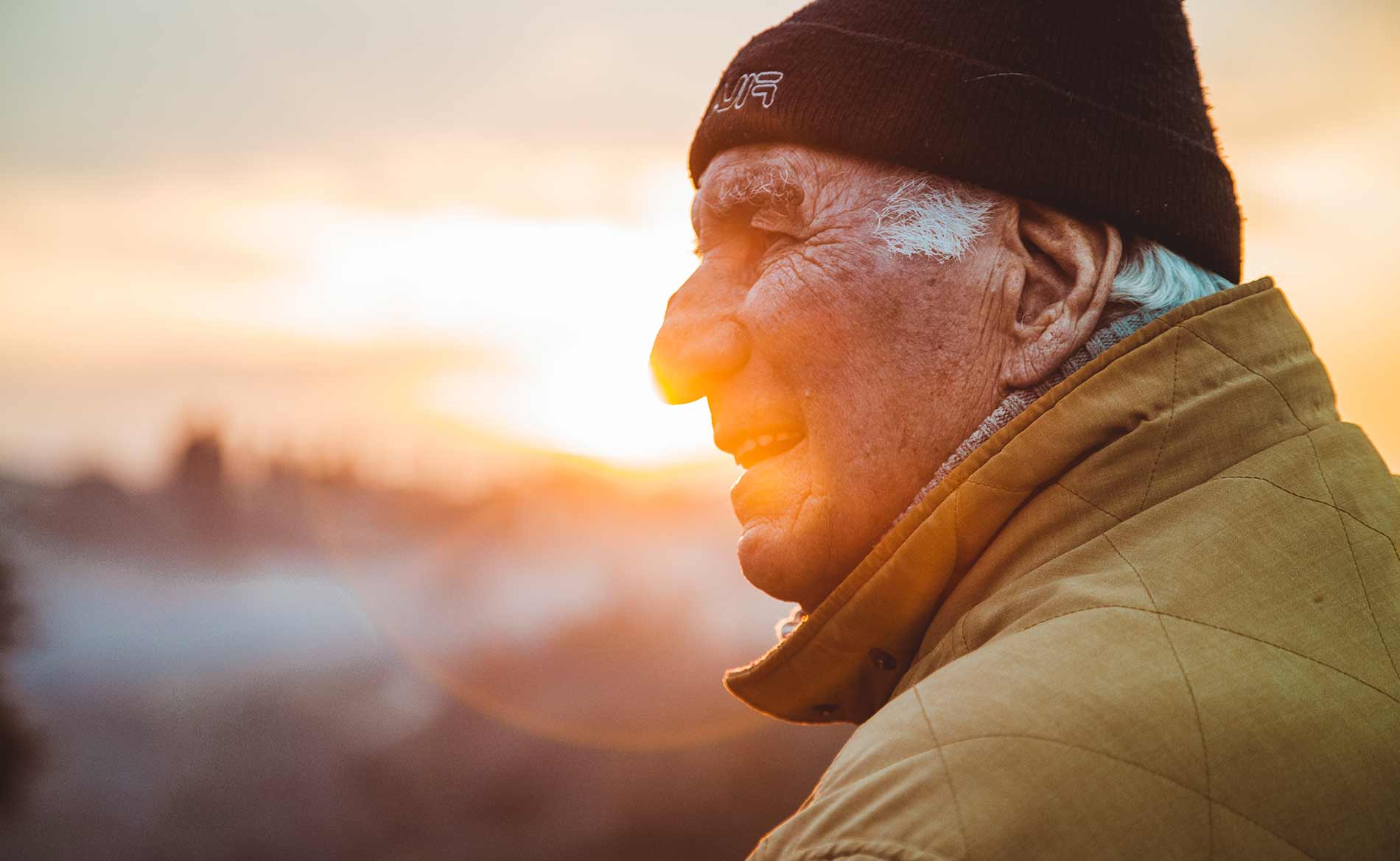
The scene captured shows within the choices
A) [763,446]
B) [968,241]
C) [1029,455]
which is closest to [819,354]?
[763,446]

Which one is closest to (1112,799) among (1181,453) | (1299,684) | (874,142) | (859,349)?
(1299,684)

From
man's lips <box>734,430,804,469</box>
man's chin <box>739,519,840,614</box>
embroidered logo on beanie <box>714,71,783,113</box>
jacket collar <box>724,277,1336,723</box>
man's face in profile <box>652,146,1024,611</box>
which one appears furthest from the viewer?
embroidered logo on beanie <box>714,71,783,113</box>

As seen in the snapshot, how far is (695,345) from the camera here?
251 cm

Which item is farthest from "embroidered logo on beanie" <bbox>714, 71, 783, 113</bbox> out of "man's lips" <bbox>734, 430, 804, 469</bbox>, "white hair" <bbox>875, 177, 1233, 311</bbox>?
"man's lips" <bbox>734, 430, 804, 469</bbox>

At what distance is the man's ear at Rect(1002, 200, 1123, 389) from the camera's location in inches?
79.7

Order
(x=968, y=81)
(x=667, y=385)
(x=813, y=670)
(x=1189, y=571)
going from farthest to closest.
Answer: (x=667, y=385) < (x=968, y=81) < (x=813, y=670) < (x=1189, y=571)

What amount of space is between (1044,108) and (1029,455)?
0.96 metres

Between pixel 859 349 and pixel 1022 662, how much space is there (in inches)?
40.0

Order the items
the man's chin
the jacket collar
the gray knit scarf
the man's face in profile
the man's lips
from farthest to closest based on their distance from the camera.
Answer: the man's lips → the man's chin → the man's face in profile → the gray knit scarf → the jacket collar

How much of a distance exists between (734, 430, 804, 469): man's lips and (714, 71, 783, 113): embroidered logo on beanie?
83 centimetres

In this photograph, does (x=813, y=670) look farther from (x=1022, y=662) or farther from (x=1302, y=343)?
(x=1302, y=343)

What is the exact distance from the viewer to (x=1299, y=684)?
1.29 meters

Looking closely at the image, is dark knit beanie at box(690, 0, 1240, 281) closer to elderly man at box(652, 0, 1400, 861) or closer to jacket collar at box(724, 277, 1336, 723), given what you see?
elderly man at box(652, 0, 1400, 861)

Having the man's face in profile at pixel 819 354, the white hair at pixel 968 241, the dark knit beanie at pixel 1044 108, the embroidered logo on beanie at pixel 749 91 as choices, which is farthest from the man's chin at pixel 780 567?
the embroidered logo on beanie at pixel 749 91
